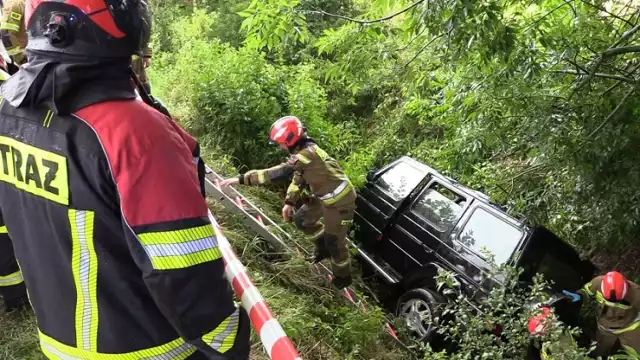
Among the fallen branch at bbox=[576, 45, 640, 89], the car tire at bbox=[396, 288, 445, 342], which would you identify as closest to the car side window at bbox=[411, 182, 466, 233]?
the car tire at bbox=[396, 288, 445, 342]

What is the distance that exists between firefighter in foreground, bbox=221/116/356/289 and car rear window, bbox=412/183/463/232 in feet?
3.79

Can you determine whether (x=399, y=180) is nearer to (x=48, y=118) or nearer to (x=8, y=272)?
(x=8, y=272)

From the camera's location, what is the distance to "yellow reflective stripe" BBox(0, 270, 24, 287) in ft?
6.25

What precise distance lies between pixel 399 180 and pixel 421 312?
6.14 ft

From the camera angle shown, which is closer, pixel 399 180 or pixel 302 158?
pixel 302 158

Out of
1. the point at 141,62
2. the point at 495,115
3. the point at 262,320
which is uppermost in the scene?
the point at 495,115

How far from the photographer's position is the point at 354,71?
4.46 meters

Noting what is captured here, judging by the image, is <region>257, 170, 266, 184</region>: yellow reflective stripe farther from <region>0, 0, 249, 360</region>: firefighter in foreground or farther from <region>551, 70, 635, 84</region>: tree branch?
<region>0, 0, 249, 360</region>: firefighter in foreground

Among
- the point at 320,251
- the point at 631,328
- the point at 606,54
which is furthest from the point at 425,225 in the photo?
the point at 606,54

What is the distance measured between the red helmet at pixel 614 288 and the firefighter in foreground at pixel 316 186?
238cm

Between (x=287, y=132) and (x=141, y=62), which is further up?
(x=141, y=62)

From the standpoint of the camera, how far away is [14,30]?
3.24m

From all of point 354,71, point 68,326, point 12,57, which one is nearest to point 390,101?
point 354,71

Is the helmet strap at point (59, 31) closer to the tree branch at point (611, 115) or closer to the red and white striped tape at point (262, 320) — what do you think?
the red and white striped tape at point (262, 320)
